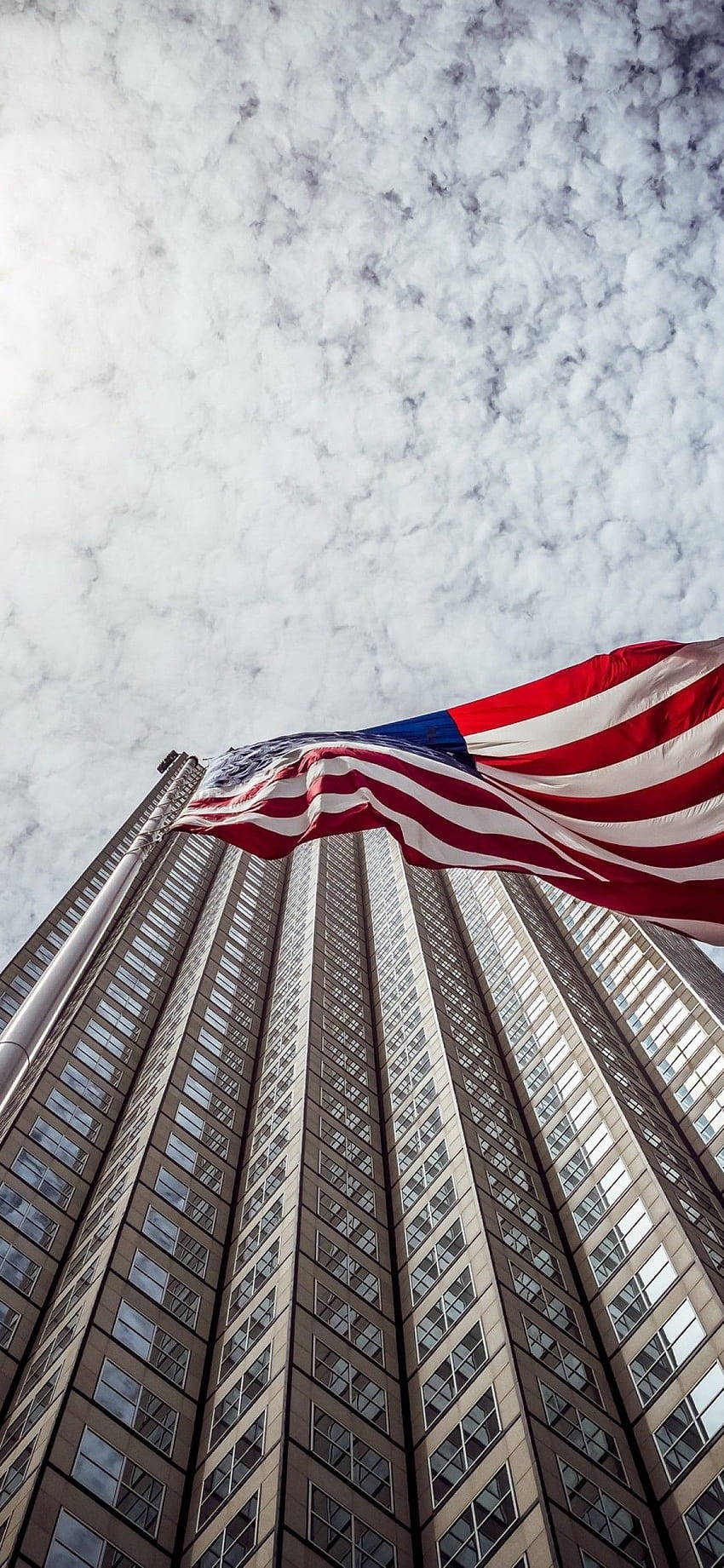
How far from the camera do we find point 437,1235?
40500 mm

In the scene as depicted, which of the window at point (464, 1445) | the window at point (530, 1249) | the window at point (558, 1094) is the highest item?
the window at point (558, 1094)

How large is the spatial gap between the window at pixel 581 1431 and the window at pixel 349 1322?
6.37 m

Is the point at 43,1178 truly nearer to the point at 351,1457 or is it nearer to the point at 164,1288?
the point at 164,1288

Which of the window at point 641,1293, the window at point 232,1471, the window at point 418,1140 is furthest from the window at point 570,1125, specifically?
the window at point 232,1471

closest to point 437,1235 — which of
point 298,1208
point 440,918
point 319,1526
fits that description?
point 298,1208

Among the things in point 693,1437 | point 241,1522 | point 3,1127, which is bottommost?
point 241,1522

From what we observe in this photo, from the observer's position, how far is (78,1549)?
969 inches

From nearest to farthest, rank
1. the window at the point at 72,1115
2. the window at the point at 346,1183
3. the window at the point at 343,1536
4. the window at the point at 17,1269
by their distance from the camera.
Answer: the window at the point at 343,1536 → the window at the point at 17,1269 → the window at the point at 346,1183 → the window at the point at 72,1115

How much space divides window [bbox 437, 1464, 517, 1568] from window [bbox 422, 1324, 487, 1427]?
408 centimetres

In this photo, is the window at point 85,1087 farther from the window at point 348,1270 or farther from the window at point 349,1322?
the window at point 349,1322

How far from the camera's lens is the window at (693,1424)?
31.3m

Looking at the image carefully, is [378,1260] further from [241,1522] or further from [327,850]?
[327,850]

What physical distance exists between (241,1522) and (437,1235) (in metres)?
15.6

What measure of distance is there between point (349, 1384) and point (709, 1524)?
11595 mm
